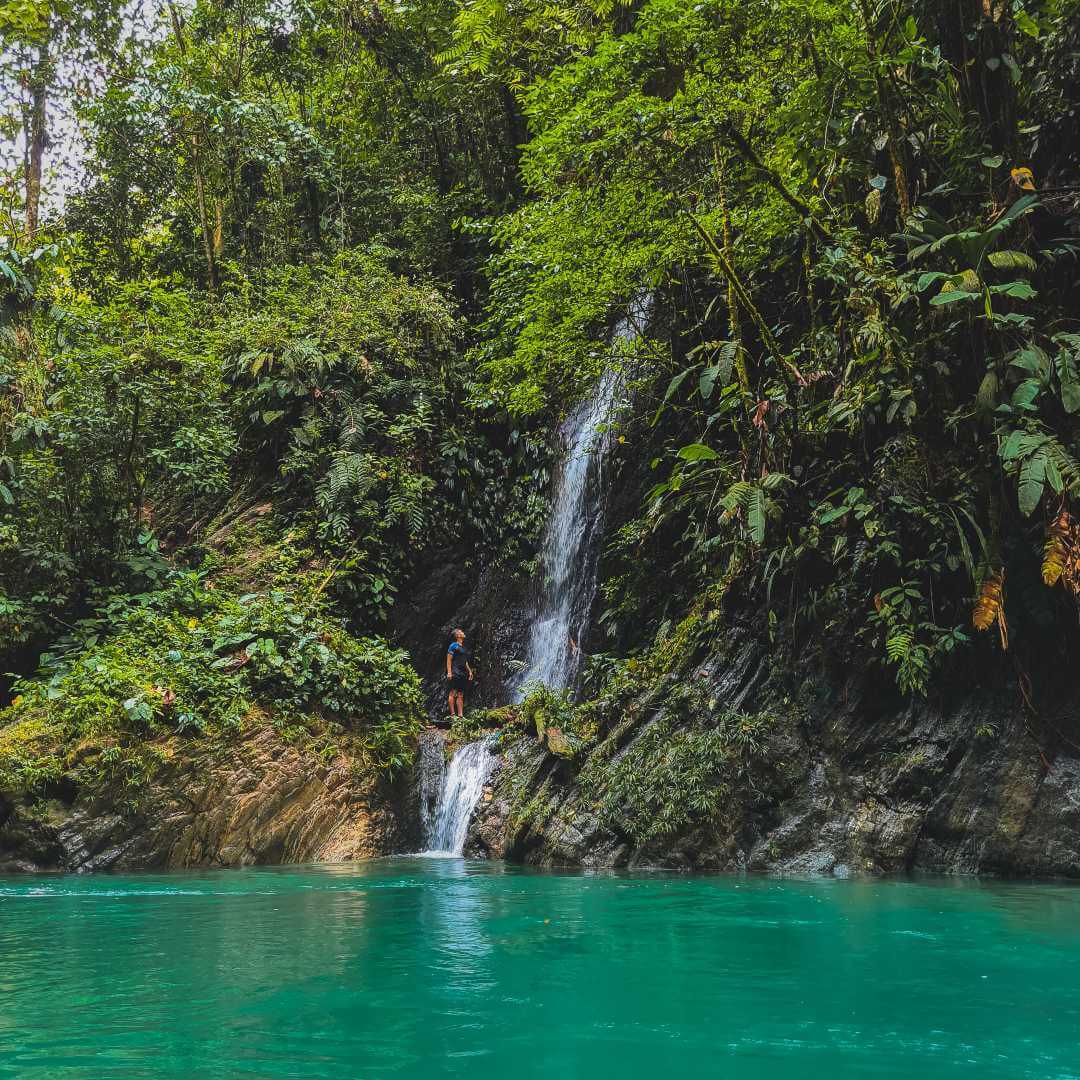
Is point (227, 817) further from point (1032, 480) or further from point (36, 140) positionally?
point (36, 140)

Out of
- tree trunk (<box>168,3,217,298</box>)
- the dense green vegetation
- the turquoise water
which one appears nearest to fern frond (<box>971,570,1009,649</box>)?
the dense green vegetation

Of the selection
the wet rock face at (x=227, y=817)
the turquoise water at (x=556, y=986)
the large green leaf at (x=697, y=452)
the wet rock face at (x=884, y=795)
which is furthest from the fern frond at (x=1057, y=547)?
the wet rock face at (x=227, y=817)

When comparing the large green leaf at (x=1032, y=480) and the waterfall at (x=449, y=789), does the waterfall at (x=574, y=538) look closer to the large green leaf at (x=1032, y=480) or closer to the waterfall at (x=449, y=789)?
the waterfall at (x=449, y=789)

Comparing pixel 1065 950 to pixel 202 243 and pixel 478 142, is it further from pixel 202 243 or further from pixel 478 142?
pixel 202 243

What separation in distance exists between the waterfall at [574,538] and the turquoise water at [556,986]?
675cm

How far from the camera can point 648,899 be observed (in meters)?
6.24

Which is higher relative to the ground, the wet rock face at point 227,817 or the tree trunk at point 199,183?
the tree trunk at point 199,183

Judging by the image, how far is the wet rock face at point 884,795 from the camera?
698 cm

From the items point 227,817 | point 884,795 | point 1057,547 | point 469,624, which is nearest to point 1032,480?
point 1057,547

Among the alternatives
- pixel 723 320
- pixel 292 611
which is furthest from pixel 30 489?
pixel 723 320

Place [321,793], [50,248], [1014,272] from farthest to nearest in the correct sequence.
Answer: [321,793]
[50,248]
[1014,272]

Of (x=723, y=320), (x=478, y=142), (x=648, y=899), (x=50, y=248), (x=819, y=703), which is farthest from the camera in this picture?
(x=478, y=142)

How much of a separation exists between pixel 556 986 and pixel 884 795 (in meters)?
4.71

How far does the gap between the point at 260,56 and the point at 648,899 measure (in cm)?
2114
